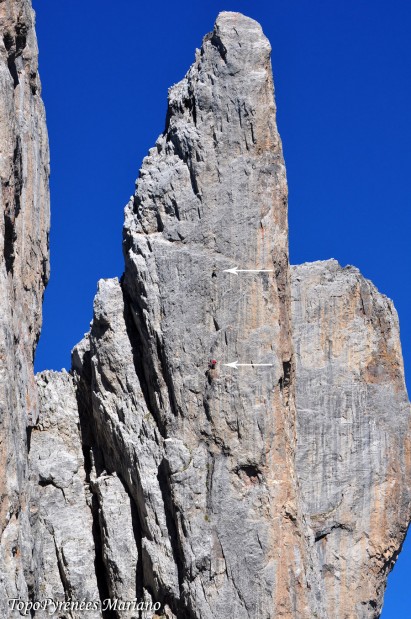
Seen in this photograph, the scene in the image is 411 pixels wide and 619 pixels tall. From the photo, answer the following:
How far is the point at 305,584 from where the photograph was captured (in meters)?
34.6

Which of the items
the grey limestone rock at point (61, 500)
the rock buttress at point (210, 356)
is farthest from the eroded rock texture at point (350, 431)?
the grey limestone rock at point (61, 500)


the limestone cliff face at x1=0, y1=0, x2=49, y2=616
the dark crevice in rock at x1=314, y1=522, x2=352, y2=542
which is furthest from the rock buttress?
the dark crevice in rock at x1=314, y1=522, x2=352, y2=542

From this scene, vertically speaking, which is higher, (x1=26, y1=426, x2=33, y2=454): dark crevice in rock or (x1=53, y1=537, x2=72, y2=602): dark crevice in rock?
(x1=26, y1=426, x2=33, y2=454): dark crevice in rock

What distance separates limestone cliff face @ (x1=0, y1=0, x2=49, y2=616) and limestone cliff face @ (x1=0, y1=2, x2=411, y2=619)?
102mm

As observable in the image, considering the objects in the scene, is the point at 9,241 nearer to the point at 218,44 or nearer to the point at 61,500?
the point at 61,500

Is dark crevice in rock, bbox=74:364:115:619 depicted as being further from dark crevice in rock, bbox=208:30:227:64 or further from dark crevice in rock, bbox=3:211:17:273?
dark crevice in rock, bbox=208:30:227:64

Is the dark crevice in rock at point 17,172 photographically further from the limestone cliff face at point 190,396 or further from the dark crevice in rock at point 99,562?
the dark crevice in rock at point 99,562

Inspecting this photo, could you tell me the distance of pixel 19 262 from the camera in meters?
33.9

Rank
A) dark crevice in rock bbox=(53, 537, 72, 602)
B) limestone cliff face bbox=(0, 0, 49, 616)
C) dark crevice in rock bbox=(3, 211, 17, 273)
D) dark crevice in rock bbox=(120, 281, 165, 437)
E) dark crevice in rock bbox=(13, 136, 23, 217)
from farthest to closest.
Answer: dark crevice in rock bbox=(120, 281, 165, 437) < dark crevice in rock bbox=(53, 537, 72, 602) < dark crevice in rock bbox=(13, 136, 23, 217) < dark crevice in rock bbox=(3, 211, 17, 273) < limestone cliff face bbox=(0, 0, 49, 616)

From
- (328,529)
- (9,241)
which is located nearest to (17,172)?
(9,241)

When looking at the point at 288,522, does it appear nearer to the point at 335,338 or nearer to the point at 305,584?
the point at 305,584

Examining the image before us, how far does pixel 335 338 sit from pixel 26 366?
23.9 ft

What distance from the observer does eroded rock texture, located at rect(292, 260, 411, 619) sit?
3766 cm

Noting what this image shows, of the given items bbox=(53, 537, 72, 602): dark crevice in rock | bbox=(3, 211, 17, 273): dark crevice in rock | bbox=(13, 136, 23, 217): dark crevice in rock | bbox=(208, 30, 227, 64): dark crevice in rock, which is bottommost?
bbox=(53, 537, 72, 602): dark crevice in rock
